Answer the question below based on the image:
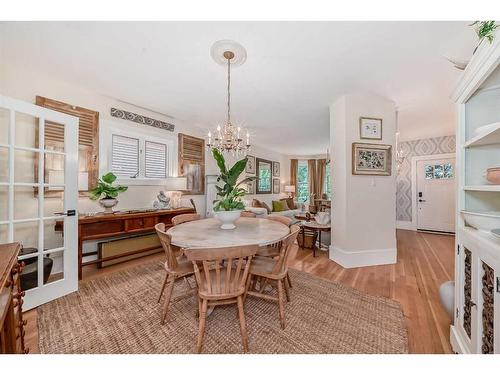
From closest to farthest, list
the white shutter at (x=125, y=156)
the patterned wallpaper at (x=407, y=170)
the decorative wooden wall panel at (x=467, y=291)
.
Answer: the decorative wooden wall panel at (x=467, y=291)
the white shutter at (x=125, y=156)
the patterned wallpaper at (x=407, y=170)

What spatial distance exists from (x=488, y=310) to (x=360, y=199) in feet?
6.73

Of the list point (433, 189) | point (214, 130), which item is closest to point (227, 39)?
point (214, 130)

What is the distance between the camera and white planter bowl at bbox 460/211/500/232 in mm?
1103

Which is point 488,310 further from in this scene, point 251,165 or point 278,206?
point 251,165

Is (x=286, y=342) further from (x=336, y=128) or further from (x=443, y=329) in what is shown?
(x=336, y=128)

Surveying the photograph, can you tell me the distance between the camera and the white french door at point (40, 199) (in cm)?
187

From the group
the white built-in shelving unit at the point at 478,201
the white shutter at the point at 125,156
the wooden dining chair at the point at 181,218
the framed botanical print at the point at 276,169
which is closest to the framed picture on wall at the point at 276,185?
the framed botanical print at the point at 276,169

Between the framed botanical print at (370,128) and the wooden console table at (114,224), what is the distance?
3.18 meters

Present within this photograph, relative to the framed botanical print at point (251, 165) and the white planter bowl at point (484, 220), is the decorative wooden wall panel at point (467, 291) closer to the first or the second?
the white planter bowl at point (484, 220)

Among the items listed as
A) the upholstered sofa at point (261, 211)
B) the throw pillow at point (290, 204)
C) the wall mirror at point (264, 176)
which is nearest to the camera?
the upholstered sofa at point (261, 211)

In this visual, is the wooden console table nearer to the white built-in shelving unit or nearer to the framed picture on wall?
the white built-in shelving unit

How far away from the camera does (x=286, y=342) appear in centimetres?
144
